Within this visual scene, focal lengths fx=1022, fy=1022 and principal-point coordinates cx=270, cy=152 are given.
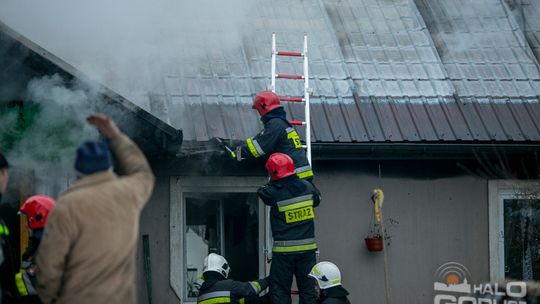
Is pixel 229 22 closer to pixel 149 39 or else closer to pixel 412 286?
pixel 149 39

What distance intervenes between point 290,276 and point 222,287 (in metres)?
0.68

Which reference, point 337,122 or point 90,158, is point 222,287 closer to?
point 337,122

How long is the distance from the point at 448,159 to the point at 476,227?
856 mm

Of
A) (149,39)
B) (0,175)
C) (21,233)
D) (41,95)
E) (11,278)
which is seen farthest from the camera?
(149,39)

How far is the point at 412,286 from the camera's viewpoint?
1148 cm

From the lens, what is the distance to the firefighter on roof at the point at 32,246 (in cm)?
782

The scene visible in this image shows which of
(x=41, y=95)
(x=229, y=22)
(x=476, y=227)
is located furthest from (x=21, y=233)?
(x=476, y=227)

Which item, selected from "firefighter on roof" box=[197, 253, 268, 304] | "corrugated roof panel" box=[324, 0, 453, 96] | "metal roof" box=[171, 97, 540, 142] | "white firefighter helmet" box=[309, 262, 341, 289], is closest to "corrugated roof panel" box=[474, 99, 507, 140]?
"metal roof" box=[171, 97, 540, 142]

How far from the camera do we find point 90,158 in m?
6.05

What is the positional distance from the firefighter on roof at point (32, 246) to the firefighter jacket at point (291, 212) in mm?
2461

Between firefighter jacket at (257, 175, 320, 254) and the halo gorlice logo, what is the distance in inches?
65.0

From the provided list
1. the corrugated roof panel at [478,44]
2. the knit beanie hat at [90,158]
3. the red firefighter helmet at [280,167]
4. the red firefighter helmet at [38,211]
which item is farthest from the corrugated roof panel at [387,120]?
the knit beanie hat at [90,158]

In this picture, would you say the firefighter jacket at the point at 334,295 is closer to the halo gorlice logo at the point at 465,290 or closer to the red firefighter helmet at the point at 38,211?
the halo gorlice logo at the point at 465,290

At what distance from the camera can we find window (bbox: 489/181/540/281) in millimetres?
11656
